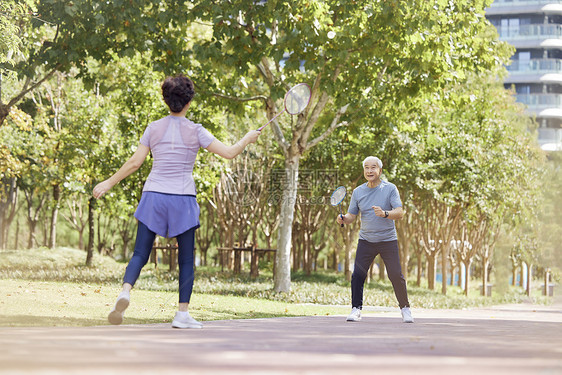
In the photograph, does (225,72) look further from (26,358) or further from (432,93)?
(26,358)

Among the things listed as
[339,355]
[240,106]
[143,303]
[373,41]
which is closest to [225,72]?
[240,106]

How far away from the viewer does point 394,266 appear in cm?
1019

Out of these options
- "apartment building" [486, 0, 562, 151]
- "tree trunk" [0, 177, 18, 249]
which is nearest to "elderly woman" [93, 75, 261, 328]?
"tree trunk" [0, 177, 18, 249]

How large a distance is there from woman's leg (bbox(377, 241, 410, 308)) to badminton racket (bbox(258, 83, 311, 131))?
2.03m

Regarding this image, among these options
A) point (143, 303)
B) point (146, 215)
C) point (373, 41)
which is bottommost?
point (143, 303)

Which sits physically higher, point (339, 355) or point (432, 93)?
point (432, 93)

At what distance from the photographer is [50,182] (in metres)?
27.5

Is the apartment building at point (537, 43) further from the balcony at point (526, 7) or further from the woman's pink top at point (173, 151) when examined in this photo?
the woman's pink top at point (173, 151)

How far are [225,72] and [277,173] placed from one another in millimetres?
11556

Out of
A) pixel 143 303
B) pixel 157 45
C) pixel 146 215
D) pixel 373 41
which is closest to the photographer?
pixel 146 215

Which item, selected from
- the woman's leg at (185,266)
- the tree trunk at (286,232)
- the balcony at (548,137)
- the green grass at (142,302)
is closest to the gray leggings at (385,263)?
the green grass at (142,302)

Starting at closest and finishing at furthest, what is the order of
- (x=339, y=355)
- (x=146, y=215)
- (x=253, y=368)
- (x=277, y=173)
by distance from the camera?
(x=253, y=368) < (x=339, y=355) < (x=146, y=215) < (x=277, y=173)

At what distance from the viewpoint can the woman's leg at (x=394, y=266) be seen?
10.1m

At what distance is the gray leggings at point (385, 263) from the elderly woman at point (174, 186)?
134 inches
